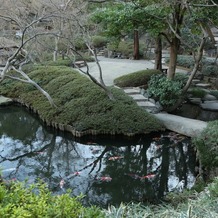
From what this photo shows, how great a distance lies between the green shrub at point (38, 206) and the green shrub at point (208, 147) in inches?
168

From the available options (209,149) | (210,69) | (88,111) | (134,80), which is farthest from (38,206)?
(210,69)

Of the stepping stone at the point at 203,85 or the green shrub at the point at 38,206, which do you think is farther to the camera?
the stepping stone at the point at 203,85

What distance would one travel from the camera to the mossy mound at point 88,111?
336 inches

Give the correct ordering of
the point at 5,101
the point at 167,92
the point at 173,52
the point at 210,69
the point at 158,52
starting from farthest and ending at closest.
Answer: the point at 210,69, the point at 158,52, the point at 5,101, the point at 173,52, the point at 167,92

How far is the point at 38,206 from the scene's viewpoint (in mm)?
1941

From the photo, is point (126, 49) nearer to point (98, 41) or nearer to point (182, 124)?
point (98, 41)

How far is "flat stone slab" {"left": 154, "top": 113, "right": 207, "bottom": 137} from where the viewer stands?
7992 millimetres

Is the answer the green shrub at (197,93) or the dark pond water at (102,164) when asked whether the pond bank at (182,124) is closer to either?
the dark pond water at (102,164)

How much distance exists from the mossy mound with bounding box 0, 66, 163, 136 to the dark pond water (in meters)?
0.28

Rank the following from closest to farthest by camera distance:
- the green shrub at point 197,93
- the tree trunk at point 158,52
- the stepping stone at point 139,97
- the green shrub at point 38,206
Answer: the green shrub at point 38,206 → the stepping stone at point 139,97 → the green shrub at point 197,93 → the tree trunk at point 158,52

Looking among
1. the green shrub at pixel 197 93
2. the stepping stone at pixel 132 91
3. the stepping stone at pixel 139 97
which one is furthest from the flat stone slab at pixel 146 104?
the green shrub at pixel 197 93

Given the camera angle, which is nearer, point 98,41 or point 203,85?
point 203,85

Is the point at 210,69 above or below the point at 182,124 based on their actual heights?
above

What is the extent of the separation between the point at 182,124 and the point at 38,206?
688 centimetres
